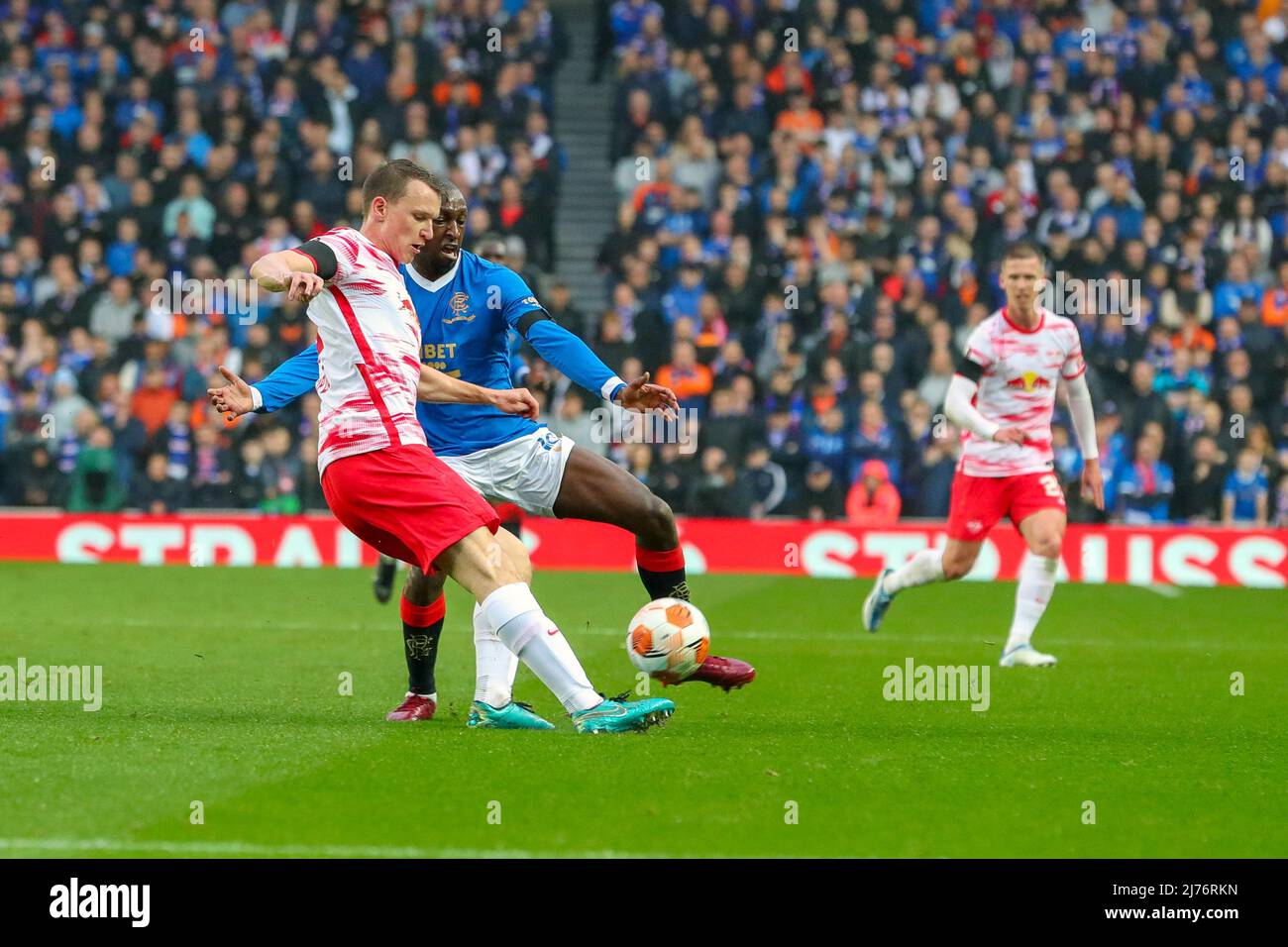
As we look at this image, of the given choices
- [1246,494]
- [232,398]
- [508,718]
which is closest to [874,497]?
[1246,494]

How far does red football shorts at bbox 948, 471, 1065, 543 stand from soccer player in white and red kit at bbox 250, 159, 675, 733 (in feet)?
14.1

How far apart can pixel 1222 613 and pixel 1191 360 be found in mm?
4500

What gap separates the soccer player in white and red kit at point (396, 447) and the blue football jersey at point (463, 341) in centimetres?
91

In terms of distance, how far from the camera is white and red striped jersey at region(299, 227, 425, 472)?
23.2 feet

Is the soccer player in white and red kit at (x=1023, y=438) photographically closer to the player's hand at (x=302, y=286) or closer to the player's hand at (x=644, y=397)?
the player's hand at (x=644, y=397)

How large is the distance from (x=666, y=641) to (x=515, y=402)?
1151 millimetres

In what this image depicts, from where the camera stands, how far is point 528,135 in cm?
2136

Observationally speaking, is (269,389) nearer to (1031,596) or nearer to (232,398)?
(232,398)

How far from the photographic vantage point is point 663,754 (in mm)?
7066

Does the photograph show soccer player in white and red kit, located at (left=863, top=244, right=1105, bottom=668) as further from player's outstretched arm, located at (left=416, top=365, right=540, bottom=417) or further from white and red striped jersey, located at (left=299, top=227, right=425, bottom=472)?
white and red striped jersey, located at (left=299, top=227, right=425, bottom=472)

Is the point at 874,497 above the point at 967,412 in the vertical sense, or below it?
below

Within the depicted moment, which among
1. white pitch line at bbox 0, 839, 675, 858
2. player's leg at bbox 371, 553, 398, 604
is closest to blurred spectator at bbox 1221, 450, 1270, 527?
player's leg at bbox 371, 553, 398, 604

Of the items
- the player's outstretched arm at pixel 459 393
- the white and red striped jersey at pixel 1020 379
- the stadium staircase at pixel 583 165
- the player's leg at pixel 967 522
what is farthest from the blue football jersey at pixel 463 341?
the stadium staircase at pixel 583 165

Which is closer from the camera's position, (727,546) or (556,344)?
(556,344)
